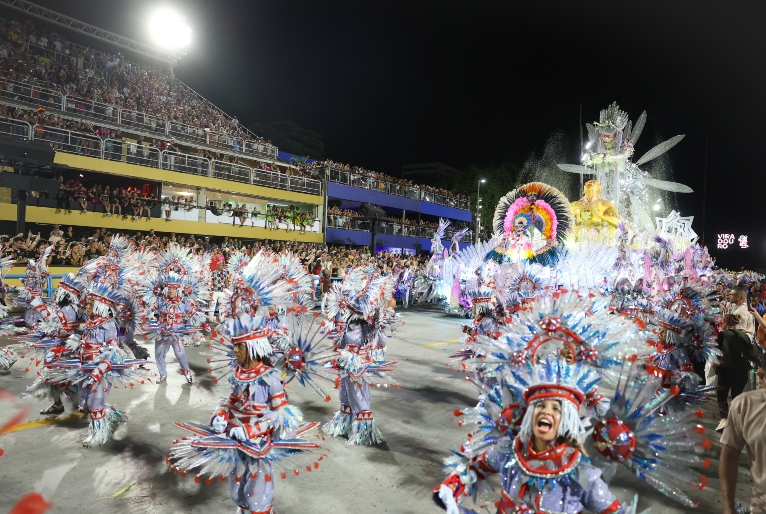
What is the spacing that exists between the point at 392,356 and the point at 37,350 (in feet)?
21.7

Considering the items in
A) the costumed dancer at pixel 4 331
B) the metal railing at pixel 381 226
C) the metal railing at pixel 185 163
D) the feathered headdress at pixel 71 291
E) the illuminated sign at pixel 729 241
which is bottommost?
the costumed dancer at pixel 4 331

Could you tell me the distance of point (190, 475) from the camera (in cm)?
516

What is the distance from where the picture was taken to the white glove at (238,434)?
3693 mm

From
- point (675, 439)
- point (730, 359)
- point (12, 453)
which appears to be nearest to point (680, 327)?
point (730, 359)

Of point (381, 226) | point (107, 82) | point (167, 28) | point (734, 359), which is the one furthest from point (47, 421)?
point (167, 28)

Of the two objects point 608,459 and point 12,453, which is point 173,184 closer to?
point 12,453

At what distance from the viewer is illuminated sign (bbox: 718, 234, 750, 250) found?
41.8 m

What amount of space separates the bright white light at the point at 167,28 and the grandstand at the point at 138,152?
73.9 inches

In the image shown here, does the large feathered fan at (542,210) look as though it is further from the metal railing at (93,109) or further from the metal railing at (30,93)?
the metal railing at (30,93)

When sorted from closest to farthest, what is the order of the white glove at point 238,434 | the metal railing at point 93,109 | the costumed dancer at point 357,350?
the white glove at point 238,434 → the costumed dancer at point 357,350 → the metal railing at point 93,109

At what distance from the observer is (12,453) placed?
5348 millimetres

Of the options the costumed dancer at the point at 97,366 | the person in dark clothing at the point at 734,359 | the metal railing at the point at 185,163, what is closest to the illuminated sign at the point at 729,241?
the metal railing at the point at 185,163

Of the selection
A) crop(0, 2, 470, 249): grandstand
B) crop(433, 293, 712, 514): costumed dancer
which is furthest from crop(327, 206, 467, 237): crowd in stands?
crop(433, 293, 712, 514): costumed dancer

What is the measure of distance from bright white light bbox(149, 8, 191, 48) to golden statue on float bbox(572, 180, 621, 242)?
26.1 meters
